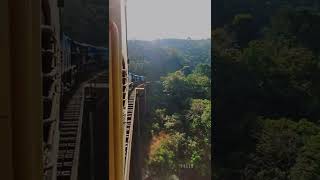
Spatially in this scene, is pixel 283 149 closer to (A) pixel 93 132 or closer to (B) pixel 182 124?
(B) pixel 182 124

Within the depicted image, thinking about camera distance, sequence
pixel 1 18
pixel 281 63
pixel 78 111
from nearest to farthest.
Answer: pixel 1 18, pixel 78 111, pixel 281 63

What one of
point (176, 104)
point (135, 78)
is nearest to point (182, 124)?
point (176, 104)

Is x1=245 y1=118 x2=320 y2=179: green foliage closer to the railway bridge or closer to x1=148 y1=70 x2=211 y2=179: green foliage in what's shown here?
x1=148 y1=70 x2=211 y2=179: green foliage

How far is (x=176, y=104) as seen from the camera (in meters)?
2.58

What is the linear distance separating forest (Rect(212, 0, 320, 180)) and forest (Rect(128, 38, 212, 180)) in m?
0.09

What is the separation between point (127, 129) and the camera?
2.63 m

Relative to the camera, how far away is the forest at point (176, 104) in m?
2.55

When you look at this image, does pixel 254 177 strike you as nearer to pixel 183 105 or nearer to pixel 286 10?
pixel 183 105

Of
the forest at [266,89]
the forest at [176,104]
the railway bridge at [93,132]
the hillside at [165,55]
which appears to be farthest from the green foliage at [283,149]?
the railway bridge at [93,132]

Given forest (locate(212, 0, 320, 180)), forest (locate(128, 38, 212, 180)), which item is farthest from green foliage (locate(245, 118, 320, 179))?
forest (locate(128, 38, 212, 180))

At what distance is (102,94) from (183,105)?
718mm

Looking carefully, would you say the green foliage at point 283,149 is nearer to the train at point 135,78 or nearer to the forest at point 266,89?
the forest at point 266,89

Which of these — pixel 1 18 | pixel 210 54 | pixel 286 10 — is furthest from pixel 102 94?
pixel 1 18

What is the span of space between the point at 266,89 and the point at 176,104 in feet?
2.11
